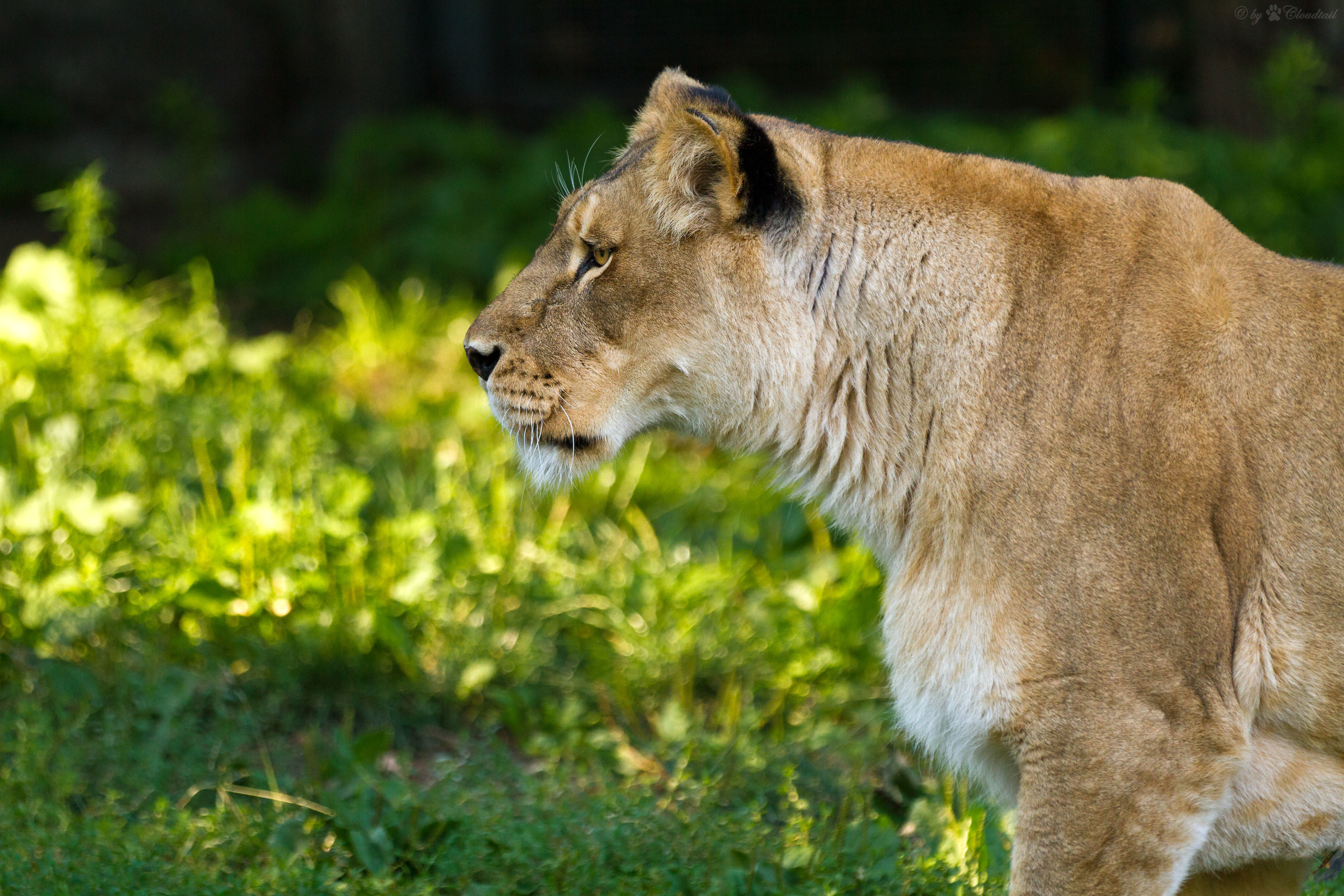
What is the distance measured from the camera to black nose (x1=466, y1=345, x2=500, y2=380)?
3191mm

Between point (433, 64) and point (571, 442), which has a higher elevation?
point (433, 64)

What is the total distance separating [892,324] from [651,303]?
0.54 metres

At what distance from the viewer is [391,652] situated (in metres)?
4.35

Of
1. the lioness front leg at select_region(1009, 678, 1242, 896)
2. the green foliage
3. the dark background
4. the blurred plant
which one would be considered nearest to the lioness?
the lioness front leg at select_region(1009, 678, 1242, 896)

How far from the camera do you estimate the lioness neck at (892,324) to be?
2.80m

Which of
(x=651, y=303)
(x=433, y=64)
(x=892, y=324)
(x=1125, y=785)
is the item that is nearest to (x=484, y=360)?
(x=651, y=303)

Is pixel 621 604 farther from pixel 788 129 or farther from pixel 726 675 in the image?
pixel 788 129

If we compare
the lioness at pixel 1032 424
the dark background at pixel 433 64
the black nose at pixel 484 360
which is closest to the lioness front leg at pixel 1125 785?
the lioness at pixel 1032 424

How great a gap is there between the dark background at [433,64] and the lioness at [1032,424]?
689 cm

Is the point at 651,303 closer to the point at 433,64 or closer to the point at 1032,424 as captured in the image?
the point at 1032,424

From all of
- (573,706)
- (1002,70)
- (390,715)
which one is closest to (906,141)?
(573,706)

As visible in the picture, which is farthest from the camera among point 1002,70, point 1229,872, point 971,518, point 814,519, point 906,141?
point 1002,70

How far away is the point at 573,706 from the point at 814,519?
3.95 feet

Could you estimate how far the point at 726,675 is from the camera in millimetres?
4434
